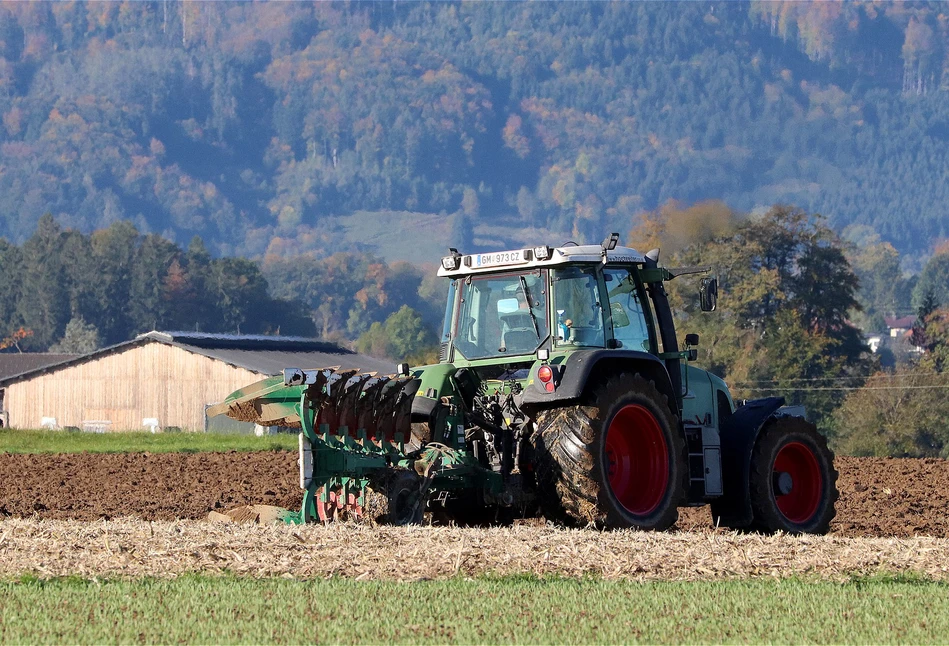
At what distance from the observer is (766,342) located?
62.0 m

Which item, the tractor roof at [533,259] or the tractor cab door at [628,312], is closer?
the tractor roof at [533,259]

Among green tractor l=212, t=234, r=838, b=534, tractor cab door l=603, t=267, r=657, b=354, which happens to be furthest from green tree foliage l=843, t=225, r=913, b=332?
tractor cab door l=603, t=267, r=657, b=354

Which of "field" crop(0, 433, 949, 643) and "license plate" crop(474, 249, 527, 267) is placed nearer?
"field" crop(0, 433, 949, 643)

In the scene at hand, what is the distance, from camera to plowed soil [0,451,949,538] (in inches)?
621

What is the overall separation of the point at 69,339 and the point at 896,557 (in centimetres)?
10703

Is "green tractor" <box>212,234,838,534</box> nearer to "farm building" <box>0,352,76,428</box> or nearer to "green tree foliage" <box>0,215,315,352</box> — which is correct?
"farm building" <box>0,352,76,428</box>

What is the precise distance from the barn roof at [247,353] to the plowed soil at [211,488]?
32.4m

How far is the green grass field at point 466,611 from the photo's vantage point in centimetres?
738

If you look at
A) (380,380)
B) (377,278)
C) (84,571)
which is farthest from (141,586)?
(377,278)

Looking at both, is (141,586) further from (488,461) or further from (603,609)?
(488,461)

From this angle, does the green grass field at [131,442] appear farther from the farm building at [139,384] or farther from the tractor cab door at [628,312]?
the farm building at [139,384]

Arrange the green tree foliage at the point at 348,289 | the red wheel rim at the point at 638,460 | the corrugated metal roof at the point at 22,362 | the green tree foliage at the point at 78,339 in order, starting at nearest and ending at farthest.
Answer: the red wheel rim at the point at 638,460 < the corrugated metal roof at the point at 22,362 < the green tree foliage at the point at 78,339 < the green tree foliage at the point at 348,289

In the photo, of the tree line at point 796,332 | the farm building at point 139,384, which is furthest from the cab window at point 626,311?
the farm building at point 139,384

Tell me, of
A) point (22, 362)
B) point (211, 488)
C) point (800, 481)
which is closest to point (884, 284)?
point (22, 362)
